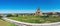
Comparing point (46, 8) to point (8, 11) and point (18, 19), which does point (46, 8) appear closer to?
point (18, 19)

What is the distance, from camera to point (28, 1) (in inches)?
82.7

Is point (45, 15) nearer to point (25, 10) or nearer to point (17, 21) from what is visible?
point (25, 10)

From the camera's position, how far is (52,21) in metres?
2.05

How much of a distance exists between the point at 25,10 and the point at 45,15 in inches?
14.4

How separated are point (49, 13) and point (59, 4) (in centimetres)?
24

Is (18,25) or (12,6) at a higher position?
(12,6)

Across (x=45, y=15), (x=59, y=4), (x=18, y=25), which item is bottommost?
(x=18, y=25)

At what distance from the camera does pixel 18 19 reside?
2.07m

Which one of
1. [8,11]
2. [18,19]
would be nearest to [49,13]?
[18,19]

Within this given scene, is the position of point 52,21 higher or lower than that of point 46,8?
lower

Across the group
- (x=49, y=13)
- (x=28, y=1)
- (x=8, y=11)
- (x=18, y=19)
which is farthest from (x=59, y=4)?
(x=8, y=11)

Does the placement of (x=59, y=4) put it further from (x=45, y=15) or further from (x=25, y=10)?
(x=25, y=10)

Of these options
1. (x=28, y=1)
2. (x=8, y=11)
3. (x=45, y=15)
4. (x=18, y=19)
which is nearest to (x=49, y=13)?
(x=45, y=15)

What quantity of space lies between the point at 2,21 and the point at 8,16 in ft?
0.44
